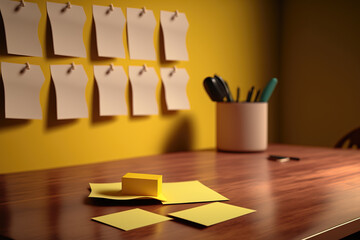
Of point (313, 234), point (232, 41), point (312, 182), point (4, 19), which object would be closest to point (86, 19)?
point (4, 19)

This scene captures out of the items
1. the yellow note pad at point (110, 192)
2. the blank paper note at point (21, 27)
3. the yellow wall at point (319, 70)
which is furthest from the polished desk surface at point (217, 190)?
the yellow wall at point (319, 70)

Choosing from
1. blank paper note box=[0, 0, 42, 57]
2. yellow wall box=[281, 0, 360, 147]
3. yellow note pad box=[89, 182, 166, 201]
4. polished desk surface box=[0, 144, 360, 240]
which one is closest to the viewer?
polished desk surface box=[0, 144, 360, 240]

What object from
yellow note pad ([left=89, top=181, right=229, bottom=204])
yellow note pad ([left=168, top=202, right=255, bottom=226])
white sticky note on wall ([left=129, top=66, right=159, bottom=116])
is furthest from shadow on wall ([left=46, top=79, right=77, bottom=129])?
yellow note pad ([left=168, top=202, right=255, bottom=226])

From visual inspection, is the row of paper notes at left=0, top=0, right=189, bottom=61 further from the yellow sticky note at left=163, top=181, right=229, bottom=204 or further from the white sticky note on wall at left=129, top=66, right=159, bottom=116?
the yellow sticky note at left=163, top=181, right=229, bottom=204

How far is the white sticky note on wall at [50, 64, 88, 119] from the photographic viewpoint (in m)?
1.02

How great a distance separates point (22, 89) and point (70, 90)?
12 cm

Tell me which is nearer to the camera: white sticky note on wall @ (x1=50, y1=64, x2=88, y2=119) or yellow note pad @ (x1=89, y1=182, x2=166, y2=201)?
yellow note pad @ (x1=89, y1=182, x2=166, y2=201)

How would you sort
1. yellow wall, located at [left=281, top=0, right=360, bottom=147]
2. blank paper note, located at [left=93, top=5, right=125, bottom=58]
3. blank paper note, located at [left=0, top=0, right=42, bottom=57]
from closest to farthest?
1. blank paper note, located at [left=0, top=0, right=42, bottom=57]
2. blank paper note, located at [left=93, top=5, right=125, bottom=58]
3. yellow wall, located at [left=281, top=0, right=360, bottom=147]

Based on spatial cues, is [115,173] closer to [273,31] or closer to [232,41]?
[232,41]

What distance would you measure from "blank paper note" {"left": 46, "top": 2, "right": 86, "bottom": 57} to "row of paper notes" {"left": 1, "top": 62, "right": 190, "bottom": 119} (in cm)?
4

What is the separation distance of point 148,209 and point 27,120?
1.64 ft

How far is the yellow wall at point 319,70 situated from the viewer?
57.7 inches

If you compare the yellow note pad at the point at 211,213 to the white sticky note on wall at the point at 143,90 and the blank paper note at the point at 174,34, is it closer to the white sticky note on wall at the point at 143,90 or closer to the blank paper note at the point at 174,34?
the white sticky note on wall at the point at 143,90

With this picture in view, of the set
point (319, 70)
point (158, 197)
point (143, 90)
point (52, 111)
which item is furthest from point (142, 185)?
point (319, 70)
